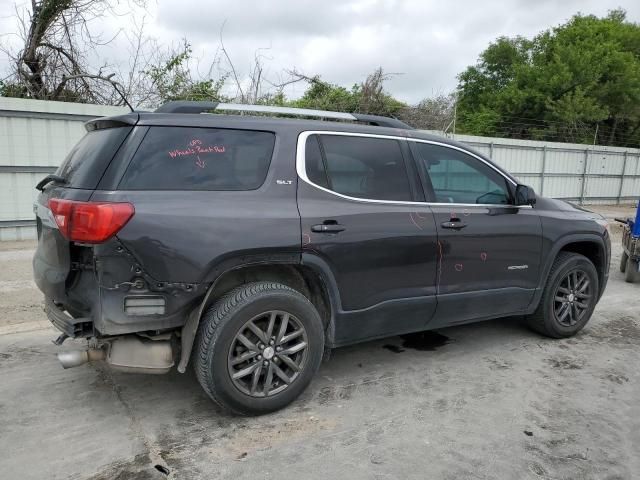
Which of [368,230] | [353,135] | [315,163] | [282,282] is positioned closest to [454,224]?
[368,230]

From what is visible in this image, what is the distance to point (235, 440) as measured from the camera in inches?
122

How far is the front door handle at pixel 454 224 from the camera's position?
3988 millimetres

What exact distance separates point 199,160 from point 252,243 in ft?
2.02

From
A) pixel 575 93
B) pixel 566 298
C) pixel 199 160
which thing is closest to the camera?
pixel 199 160

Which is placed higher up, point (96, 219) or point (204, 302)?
point (96, 219)

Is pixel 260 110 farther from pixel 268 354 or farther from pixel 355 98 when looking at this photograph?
pixel 355 98

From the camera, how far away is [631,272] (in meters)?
7.56

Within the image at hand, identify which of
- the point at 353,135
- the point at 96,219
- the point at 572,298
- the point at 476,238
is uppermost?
the point at 353,135

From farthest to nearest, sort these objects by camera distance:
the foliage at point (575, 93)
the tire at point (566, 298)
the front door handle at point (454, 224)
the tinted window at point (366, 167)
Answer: the foliage at point (575, 93)
the tire at point (566, 298)
the front door handle at point (454, 224)
the tinted window at point (366, 167)

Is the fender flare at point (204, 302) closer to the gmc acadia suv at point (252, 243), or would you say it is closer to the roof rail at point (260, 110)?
the gmc acadia suv at point (252, 243)

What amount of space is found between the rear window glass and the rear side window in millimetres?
144

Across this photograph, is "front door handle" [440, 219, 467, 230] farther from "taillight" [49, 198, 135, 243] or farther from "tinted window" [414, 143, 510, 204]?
"taillight" [49, 198, 135, 243]

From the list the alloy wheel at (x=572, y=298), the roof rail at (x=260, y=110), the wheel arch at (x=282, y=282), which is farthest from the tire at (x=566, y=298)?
the wheel arch at (x=282, y=282)

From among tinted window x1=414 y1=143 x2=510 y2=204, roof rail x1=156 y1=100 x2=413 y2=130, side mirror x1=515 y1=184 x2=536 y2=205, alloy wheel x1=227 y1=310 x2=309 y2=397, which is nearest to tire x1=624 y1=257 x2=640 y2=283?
side mirror x1=515 y1=184 x2=536 y2=205
